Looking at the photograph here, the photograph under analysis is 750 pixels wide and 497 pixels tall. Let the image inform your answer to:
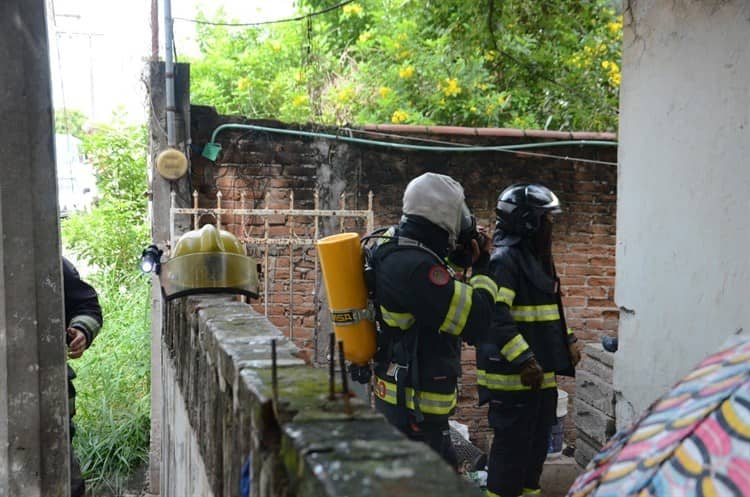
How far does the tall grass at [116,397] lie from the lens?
17.1 ft

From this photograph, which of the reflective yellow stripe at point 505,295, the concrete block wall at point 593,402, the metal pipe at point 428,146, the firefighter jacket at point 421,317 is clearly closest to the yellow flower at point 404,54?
the metal pipe at point 428,146

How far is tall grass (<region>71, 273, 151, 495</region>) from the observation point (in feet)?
17.1

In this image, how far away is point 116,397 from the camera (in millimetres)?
5934

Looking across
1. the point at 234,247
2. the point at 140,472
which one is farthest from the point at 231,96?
the point at 234,247

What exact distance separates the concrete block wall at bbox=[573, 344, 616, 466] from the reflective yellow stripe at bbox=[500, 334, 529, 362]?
1.89 feet

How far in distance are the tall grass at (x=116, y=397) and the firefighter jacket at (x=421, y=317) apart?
2.93 meters

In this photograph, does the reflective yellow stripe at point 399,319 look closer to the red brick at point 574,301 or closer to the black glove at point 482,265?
the black glove at point 482,265

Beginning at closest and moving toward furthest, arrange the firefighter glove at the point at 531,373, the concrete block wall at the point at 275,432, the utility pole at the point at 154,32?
the concrete block wall at the point at 275,432, the firefighter glove at the point at 531,373, the utility pole at the point at 154,32

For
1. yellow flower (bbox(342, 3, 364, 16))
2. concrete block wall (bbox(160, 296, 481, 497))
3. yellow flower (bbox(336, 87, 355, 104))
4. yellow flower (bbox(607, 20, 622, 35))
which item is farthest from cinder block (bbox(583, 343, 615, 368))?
yellow flower (bbox(342, 3, 364, 16))

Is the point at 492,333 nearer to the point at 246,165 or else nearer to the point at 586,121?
the point at 246,165

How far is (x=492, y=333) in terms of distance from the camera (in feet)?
11.5

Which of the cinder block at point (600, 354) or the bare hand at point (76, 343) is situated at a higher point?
the bare hand at point (76, 343)

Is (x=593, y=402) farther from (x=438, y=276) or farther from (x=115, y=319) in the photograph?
(x=115, y=319)

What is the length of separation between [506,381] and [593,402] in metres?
0.65
